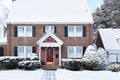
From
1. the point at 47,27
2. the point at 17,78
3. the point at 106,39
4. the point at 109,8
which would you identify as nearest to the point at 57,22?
the point at 47,27

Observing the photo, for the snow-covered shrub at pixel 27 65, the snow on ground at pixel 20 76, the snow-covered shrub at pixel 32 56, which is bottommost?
the snow on ground at pixel 20 76

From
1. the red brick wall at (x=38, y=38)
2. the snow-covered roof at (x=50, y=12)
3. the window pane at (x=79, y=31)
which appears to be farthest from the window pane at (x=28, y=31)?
the window pane at (x=79, y=31)

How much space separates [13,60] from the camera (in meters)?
34.0

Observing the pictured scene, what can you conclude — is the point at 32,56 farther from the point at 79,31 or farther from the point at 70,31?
the point at 79,31

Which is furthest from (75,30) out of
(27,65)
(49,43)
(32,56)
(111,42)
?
(27,65)

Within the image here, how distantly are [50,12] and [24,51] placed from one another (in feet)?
20.7

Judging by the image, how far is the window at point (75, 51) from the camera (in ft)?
124

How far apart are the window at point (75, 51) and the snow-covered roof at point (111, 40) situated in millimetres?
3364

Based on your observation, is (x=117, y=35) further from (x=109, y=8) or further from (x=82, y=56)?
(x=109, y=8)

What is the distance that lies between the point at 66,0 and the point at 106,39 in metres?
7.74

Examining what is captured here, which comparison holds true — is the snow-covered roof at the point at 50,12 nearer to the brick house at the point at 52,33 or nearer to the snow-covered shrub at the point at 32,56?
the brick house at the point at 52,33

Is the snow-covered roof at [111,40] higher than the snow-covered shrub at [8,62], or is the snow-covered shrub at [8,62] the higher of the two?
the snow-covered roof at [111,40]

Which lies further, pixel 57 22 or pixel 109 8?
pixel 109 8

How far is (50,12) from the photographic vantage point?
131ft
